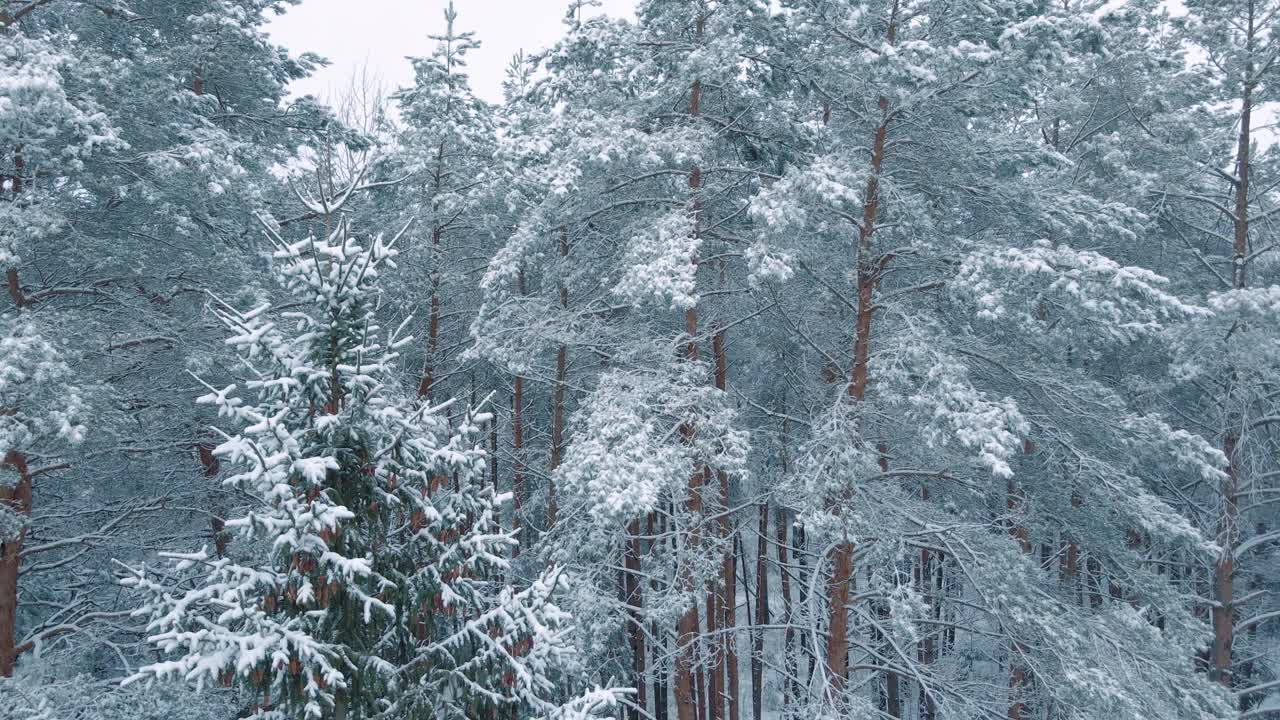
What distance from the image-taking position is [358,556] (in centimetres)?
534

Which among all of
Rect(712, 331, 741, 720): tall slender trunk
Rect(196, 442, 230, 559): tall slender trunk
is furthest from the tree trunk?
Rect(712, 331, 741, 720): tall slender trunk

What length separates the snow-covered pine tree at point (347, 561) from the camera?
4664 millimetres

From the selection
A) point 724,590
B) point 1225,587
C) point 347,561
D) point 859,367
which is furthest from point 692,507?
point 1225,587

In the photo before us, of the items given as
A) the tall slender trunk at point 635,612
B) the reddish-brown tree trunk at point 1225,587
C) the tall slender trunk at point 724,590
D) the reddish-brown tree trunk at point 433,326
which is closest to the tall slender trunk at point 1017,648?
the reddish-brown tree trunk at point 1225,587

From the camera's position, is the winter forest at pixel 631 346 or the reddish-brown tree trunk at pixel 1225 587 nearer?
the winter forest at pixel 631 346

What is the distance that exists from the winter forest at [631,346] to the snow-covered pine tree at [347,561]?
4cm

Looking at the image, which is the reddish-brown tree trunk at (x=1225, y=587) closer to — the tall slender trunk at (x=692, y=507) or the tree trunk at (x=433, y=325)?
the tall slender trunk at (x=692, y=507)

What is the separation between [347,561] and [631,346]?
17.1 feet

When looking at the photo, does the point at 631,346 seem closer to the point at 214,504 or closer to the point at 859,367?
the point at 859,367

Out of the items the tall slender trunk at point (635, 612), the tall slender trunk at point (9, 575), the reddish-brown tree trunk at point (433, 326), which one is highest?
the reddish-brown tree trunk at point (433, 326)

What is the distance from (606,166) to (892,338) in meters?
3.60

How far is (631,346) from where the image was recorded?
31.1 ft

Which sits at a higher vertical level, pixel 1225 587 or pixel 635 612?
pixel 1225 587

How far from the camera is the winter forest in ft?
18.2
